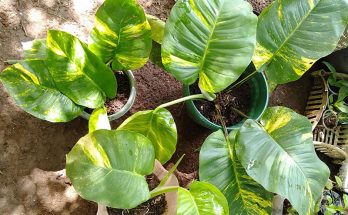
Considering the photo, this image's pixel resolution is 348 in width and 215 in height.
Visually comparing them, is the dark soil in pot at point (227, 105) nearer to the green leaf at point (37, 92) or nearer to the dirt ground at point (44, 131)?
the dirt ground at point (44, 131)

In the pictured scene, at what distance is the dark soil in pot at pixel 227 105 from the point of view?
190 centimetres

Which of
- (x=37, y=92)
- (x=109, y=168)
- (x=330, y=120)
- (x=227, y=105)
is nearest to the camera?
(x=109, y=168)

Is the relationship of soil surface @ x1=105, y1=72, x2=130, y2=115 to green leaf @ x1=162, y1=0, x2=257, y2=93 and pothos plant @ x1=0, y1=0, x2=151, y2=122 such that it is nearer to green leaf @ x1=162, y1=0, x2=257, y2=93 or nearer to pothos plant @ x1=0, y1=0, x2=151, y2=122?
pothos plant @ x1=0, y1=0, x2=151, y2=122

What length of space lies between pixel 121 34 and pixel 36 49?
321 millimetres

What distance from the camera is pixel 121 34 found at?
1.50m

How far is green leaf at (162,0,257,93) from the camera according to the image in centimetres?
146

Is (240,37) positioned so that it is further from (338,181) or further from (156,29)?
(338,181)

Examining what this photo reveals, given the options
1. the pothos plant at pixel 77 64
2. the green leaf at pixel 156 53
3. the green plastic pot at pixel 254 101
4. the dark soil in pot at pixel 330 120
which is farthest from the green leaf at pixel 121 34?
the dark soil in pot at pixel 330 120

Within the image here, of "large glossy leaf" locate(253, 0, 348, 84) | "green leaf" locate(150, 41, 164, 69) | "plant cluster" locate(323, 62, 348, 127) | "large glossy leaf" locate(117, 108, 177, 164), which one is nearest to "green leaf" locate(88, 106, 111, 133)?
"large glossy leaf" locate(117, 108, 177, 164)

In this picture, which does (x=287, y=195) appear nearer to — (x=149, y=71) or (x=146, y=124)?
(x=146, y=124)

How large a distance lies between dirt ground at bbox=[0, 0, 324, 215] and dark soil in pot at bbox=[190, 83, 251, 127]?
6.7 inches

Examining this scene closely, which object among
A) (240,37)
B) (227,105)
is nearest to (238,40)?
(240,37)

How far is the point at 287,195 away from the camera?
4.69 feet

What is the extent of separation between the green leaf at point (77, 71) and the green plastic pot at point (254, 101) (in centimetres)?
38
